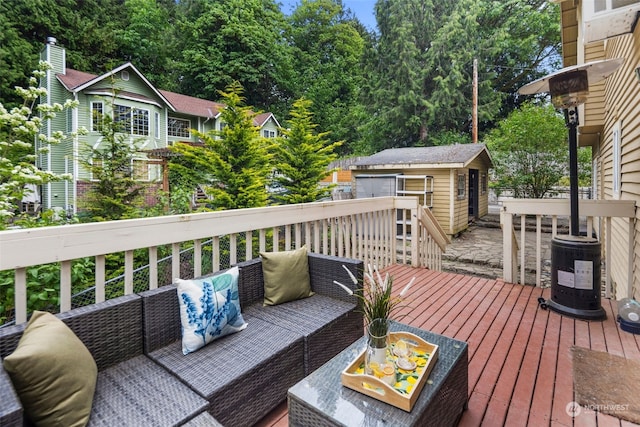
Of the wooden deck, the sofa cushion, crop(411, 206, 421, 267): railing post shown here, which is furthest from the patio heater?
the sofa cushion

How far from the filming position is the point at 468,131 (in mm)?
20984

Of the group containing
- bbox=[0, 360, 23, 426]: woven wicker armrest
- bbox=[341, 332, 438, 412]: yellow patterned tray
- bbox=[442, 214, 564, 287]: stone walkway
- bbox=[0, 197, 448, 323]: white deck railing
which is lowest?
bbox=[442, 214, 564, 287]: stone walkway

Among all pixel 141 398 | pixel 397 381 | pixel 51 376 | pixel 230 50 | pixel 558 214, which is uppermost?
pixel 230 50

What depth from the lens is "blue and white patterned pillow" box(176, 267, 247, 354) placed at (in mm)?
1787

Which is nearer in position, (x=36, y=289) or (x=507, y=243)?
(x=36, y=289)

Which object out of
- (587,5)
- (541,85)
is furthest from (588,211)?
(587,5)

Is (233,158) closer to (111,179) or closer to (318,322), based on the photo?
(111,179)

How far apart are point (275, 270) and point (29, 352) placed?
1481mm

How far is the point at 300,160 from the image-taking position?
7.14 meters

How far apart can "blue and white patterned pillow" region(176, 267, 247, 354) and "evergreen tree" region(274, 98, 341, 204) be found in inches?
200

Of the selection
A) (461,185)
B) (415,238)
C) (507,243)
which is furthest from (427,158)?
(507,243)

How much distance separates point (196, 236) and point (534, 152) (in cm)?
1260

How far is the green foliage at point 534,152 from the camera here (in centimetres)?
1091

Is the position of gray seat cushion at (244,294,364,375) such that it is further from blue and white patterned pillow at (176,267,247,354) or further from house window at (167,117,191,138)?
house window at (167,117,191,138)
